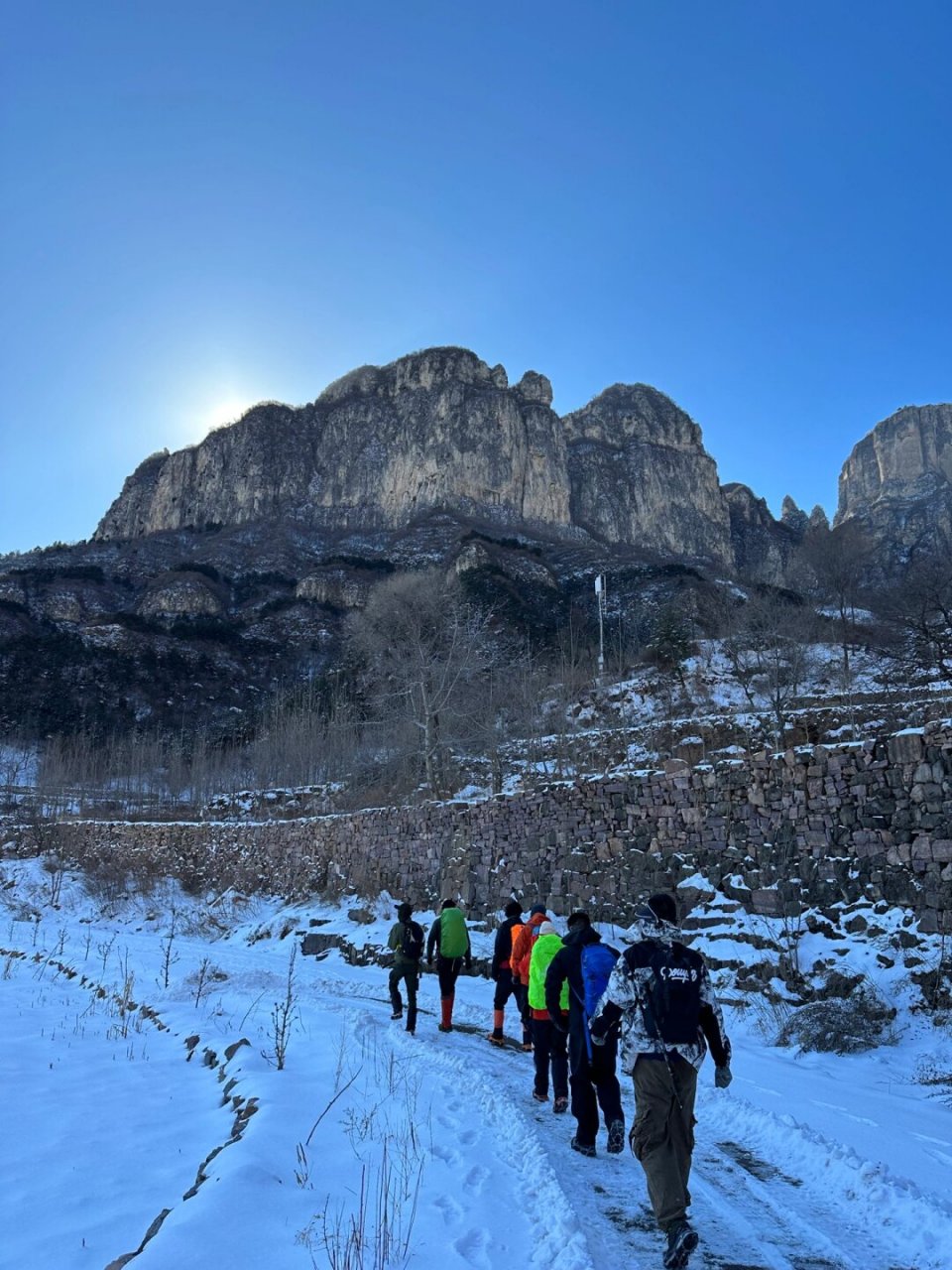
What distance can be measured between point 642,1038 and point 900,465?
144 m

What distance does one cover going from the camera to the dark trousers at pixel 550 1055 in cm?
588

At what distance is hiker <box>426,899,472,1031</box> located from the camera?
9.17 meters

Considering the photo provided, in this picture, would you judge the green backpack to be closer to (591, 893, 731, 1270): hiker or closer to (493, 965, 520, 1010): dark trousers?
(493, 965, 520, 1010): dark trousers

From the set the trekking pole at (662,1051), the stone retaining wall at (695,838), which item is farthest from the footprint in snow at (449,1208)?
the stone retaining wall at (695,838)

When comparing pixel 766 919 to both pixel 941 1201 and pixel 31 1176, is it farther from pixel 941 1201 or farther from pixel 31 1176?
pixel 31 1176

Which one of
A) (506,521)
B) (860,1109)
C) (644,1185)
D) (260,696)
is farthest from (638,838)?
(506,521)

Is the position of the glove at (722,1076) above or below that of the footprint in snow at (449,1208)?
above

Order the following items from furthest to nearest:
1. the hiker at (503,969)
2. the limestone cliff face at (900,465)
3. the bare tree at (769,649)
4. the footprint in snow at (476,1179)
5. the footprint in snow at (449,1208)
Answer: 1. the limestone cliff face at (900,465)
2. the bare tree at (769,649)
3. the hiker at (503,969)
4. the footprint in snow at (476,1179)
5. the footprint in snow at (449,1208)

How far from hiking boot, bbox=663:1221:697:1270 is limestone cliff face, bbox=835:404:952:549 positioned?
113m

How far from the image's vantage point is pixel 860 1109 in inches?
217

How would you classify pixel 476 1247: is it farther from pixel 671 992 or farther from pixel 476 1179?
pixel 671 992

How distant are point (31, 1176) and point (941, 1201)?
4.74 meters

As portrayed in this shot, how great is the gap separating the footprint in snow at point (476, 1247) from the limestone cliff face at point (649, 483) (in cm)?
9315

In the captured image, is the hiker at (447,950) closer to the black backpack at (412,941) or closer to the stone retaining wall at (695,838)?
the black backpack at (412,941)
